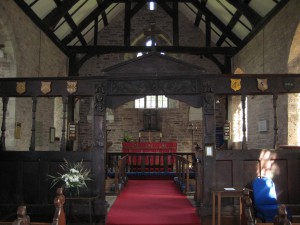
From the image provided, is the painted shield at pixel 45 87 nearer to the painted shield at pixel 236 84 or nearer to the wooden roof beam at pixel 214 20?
the painted shield at pixel 236 84

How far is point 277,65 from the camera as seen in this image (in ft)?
30.2

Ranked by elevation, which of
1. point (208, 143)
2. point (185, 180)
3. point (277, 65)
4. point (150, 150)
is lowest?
point (185, 180)

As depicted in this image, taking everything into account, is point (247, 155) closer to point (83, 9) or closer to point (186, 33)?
point (83, 9)

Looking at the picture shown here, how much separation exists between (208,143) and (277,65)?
14.9 ft

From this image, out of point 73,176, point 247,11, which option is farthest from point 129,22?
point 73,176

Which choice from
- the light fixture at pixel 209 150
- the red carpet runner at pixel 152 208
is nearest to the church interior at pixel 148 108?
the light fixture at pixel 209 150

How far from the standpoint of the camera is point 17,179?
6023mm

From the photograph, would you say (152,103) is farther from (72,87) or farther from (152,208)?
(152,208)

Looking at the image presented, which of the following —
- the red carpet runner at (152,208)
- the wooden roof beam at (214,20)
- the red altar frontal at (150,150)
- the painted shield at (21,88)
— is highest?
the wooden roof beam at (214,20)

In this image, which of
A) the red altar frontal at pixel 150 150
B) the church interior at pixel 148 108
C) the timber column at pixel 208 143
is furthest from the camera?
the red altar frontal at pixel 150 150

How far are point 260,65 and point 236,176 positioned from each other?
5.79 m

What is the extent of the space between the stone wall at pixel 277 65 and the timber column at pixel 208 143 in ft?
10.3

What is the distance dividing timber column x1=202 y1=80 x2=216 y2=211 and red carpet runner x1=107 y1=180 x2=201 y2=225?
1.60 feet

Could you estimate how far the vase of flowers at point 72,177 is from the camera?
5379 mm
